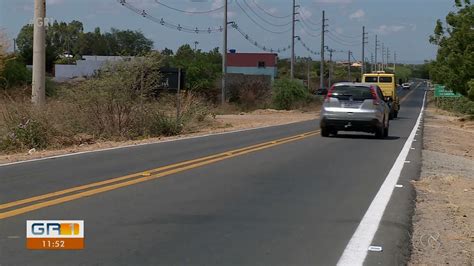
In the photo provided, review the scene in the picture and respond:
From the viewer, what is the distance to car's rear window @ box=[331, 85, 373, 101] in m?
21.5

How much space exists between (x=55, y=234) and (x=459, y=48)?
121 feet

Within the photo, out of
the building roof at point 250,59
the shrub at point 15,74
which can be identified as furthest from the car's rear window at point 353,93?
the building roof at point 250,59

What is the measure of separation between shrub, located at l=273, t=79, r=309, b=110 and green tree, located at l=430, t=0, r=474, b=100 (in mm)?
15754

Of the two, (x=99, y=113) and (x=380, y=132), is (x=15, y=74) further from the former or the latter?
(x=380, y=132)

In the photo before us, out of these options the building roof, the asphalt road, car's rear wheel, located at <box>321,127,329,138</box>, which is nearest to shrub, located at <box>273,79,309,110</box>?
car's rear wheel, located at <box>321,127,329,138</box>

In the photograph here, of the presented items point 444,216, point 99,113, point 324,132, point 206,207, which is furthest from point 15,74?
point 444,216

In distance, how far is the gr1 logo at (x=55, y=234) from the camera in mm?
6785

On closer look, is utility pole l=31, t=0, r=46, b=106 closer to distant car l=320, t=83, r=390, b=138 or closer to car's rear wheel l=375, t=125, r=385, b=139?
distant car l=320, t=83, r=390, b=138

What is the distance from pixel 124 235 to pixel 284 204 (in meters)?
2.91

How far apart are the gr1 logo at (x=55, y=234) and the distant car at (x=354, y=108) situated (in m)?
14.8

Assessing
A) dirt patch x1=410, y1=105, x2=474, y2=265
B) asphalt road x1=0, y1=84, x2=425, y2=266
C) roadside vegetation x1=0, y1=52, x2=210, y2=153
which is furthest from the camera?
roadside vegetation x1=0, y1=52, x2=210, y2=153

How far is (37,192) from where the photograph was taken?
993 centimetres

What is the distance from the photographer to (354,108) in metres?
21.4

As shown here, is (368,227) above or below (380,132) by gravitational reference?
below
